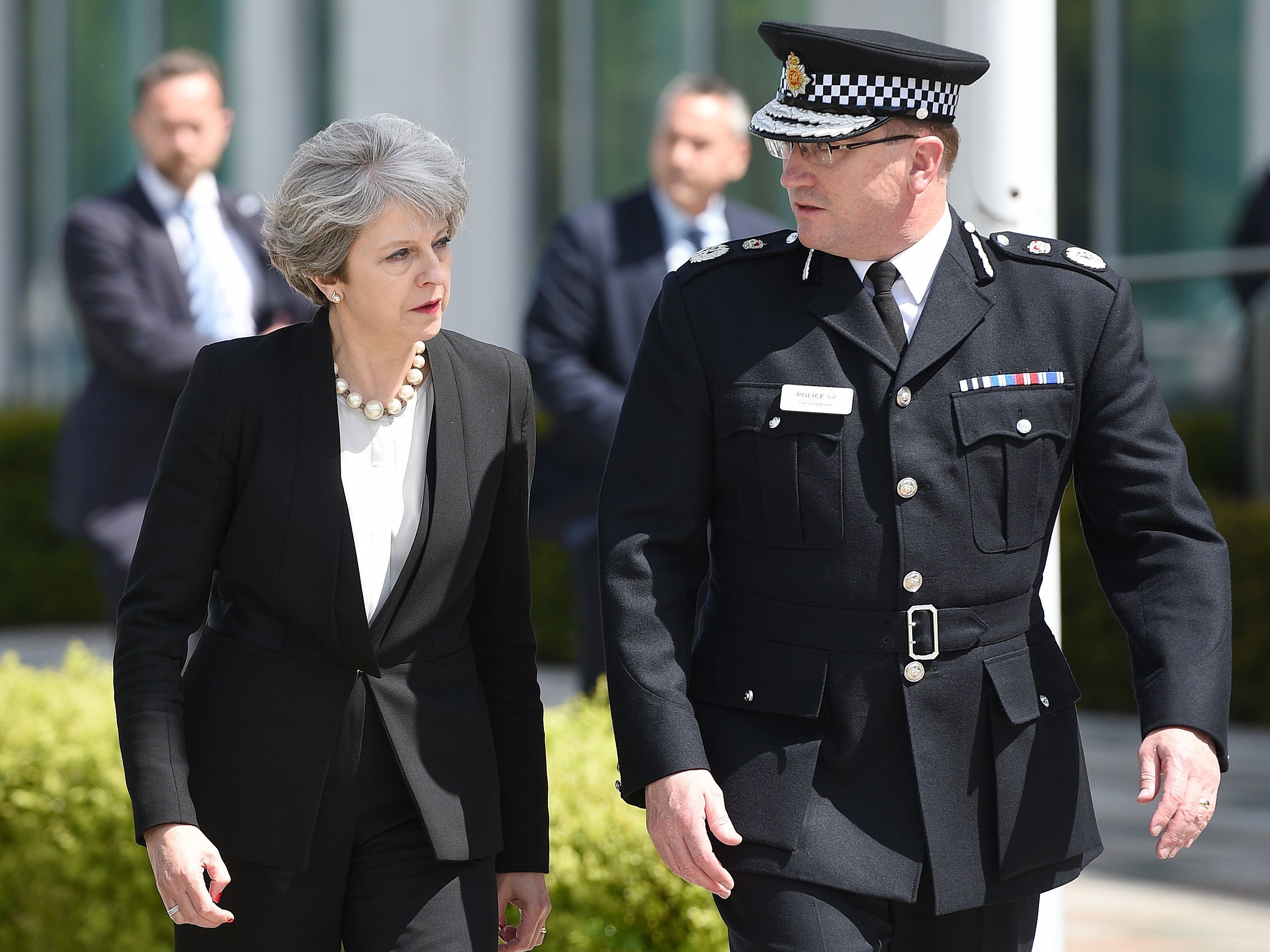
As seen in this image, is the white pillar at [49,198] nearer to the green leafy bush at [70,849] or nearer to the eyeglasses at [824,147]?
the green leafy bush at [70,849]

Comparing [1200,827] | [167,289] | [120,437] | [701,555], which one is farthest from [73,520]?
[1200,827]

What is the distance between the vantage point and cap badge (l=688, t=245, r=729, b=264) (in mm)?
2746

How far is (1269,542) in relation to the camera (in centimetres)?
764

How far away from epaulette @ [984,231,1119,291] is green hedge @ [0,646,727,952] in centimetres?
144

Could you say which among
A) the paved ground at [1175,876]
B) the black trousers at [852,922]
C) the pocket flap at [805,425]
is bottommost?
the paved ground at [1175,876]

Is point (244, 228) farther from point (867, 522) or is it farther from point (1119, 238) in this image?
point (1119, 238)

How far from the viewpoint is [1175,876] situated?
5.62 m

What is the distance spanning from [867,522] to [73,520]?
12.1 ft

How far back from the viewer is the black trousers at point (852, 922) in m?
2.52

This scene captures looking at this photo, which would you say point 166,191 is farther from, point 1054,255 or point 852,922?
point 852,922

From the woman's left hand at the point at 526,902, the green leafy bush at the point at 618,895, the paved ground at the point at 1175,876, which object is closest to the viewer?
the woman's left hand at the point at 526,902

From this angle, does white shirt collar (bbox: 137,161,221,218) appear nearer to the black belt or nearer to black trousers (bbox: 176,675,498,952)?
black trousers (bbox: 176,675,498,952)

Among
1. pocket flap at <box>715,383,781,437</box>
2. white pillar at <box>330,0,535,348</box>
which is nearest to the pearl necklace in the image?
pocket flap at <box>715,383,781,437</box>

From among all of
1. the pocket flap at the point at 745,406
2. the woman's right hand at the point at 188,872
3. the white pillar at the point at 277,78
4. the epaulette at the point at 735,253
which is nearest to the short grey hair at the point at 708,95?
the epaulette at the point at 735,253
